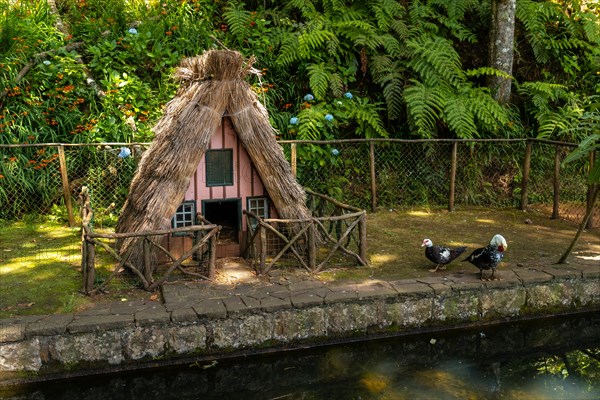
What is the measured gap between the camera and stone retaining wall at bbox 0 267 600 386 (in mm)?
6012

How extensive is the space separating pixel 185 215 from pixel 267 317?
201 cm

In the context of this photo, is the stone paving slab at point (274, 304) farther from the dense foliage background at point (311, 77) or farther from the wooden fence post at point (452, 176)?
the wooden fence post at point (452, 176)

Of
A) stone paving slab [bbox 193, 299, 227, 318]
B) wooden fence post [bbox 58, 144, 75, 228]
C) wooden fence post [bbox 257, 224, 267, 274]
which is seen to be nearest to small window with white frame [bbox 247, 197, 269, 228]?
wooden fence post [bbox 257, 224, 267, 274]

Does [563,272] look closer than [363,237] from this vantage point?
Yes

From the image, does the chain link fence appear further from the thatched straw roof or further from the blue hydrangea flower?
the thatched straw roof

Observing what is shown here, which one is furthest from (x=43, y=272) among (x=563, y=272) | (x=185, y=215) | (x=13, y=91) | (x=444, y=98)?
(x=444, y=98)

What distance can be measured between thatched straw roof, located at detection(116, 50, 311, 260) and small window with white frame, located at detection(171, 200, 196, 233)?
1.21ft

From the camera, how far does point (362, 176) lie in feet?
39.2

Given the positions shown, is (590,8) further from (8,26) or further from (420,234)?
(8,26)

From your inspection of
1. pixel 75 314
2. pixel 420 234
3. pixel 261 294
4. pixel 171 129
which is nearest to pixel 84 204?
pixel 171 129

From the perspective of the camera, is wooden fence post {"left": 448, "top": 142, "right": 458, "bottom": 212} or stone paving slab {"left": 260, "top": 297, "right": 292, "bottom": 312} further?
wooden fence post {"left": 448, "top": 142, "right": 458, "bottom": 212}

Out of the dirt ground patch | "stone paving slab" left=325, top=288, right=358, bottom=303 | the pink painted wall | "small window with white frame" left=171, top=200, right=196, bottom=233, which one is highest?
the pink painted wall

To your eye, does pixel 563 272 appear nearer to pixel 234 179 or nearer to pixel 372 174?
pixel 372 174

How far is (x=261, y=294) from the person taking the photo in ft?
22.6
